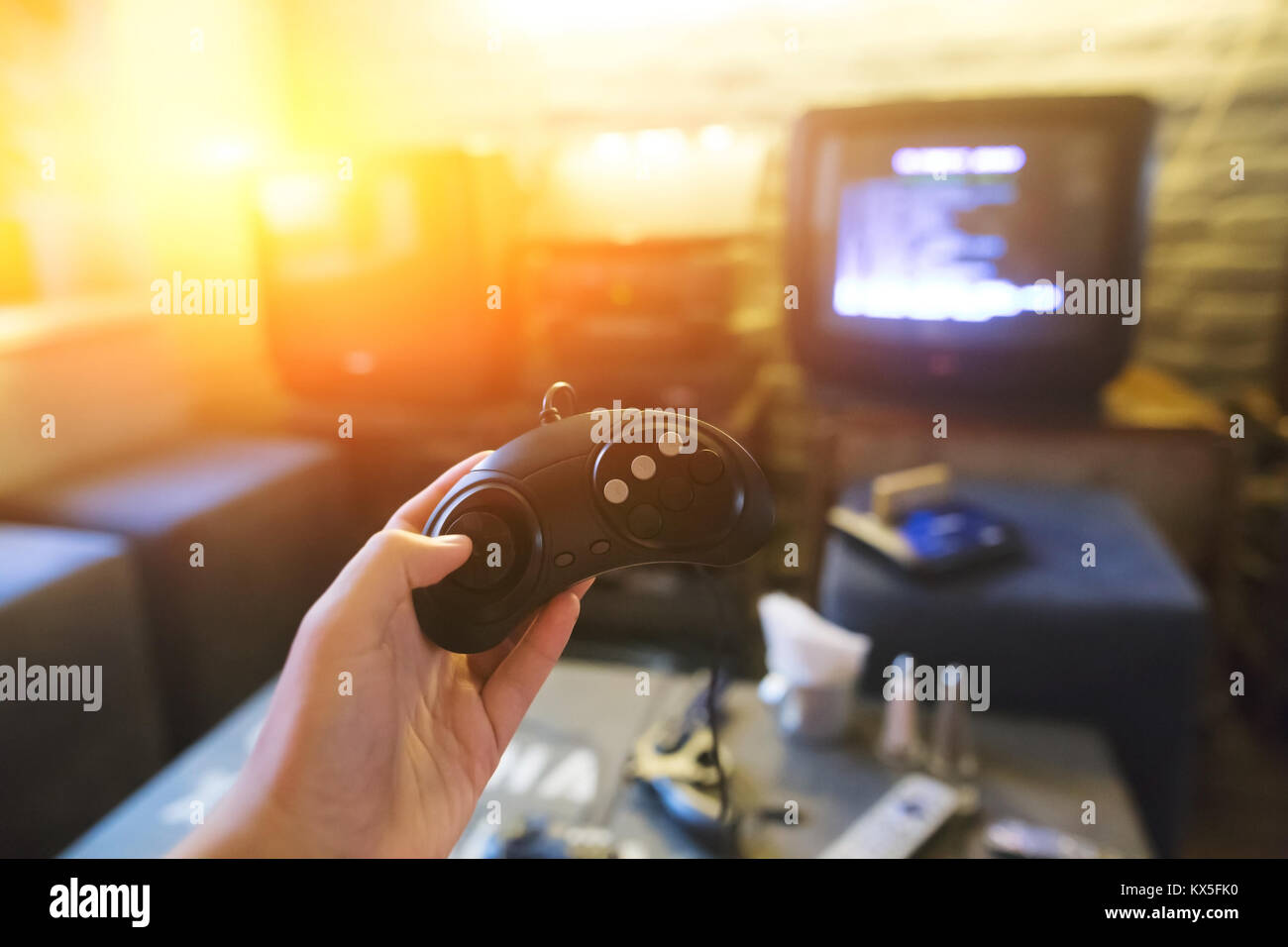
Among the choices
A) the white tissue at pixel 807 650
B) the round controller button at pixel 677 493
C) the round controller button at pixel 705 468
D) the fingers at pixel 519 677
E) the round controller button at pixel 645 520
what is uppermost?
the round controller button at pixel 705 468

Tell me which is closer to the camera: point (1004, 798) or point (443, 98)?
point (1004, 798)

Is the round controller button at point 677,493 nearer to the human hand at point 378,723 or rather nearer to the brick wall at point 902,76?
the human hand at point 378,723

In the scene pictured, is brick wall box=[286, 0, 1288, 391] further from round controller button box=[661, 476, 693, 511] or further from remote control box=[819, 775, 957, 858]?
round controller button box=[661, 476, 693, 511]

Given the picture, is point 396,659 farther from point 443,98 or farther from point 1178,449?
point 443,98

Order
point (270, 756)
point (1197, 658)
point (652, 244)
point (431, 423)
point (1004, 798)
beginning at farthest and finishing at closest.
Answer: point (431, 423) < point (652, 244) < point (1197, 658) < point (1004, 798) < point (270, 756)

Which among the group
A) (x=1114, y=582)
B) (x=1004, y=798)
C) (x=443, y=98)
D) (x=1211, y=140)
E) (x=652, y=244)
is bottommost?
(x=1004, y=798)

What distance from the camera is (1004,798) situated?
1.04 metres

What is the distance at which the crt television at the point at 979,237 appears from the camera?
169 centimetres

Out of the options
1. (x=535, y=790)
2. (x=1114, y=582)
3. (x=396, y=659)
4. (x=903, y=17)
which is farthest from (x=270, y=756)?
(x=903, y=17)

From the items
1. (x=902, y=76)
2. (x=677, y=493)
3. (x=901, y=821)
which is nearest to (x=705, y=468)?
(x=677, y=493)

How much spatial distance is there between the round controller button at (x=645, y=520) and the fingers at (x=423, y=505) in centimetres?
11

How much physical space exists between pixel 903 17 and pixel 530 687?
221 cm

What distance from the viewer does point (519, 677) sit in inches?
25.5

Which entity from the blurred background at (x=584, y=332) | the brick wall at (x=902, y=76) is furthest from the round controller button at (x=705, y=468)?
the brick wall at (x=902, y=76)
